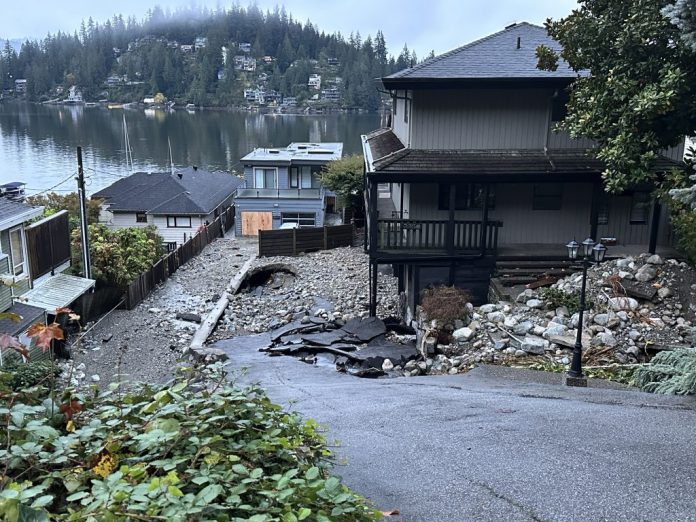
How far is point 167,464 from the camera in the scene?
3.55 m

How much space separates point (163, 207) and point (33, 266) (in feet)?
66.6

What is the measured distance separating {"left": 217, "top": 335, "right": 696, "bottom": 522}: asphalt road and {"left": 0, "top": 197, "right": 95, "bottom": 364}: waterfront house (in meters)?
10.1

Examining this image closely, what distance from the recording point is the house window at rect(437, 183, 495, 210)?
17625 mm

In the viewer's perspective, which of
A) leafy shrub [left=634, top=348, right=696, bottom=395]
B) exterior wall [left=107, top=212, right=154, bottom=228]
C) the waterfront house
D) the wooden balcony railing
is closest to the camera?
leafy shrub [left=634, top=348, right=696, bottom=395]

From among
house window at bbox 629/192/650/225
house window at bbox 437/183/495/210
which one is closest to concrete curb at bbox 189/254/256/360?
house window at bbox 437/183/495/210

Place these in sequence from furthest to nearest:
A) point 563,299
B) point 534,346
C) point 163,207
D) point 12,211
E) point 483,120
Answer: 1. point 163,207
2. point 12,211
3. point 483,120
4. point 563,299
5. point 534,346

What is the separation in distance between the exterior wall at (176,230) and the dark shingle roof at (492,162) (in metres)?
24.2

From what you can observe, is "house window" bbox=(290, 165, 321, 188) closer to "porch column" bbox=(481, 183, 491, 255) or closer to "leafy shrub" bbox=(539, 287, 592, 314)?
"porch column" bbox=(481, 183, 491, 255)

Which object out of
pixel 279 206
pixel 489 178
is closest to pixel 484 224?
pixel 489 178

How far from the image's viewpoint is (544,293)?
47.1 ft

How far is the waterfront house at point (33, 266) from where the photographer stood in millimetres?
16562

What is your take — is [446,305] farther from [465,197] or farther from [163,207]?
[163,207]

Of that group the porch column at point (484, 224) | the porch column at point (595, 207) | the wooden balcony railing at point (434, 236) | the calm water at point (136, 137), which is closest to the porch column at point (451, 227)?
→ the wooden balcony railing at point (434, 236)

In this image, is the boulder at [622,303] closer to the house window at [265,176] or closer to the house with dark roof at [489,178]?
the house with dark roof at [489,178]
